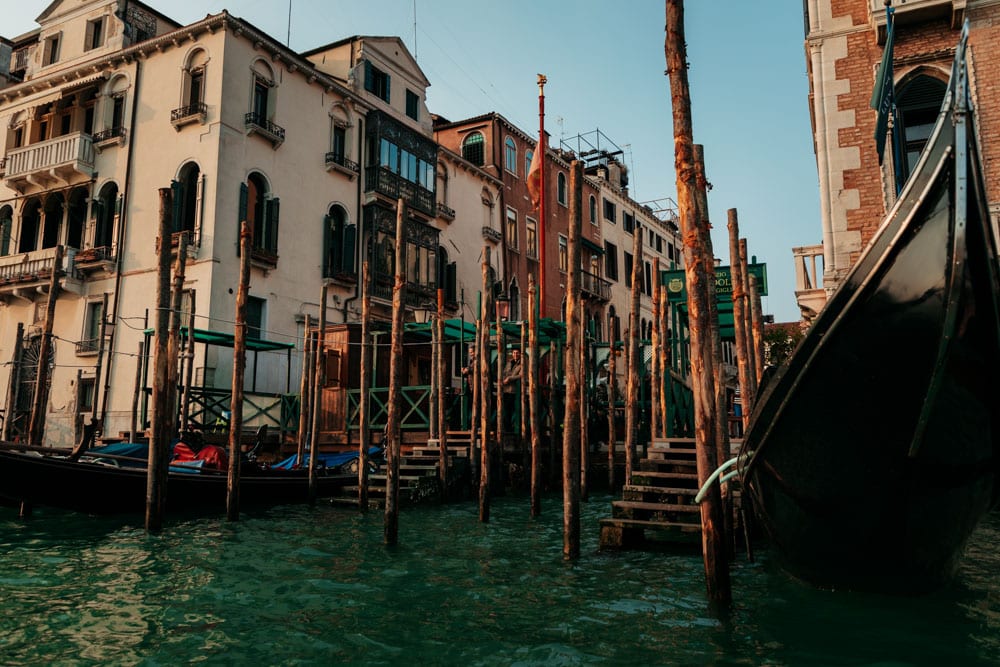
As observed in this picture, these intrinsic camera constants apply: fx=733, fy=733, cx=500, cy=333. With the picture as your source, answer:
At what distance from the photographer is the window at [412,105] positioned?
22125mm

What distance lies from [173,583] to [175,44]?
15.5 meters

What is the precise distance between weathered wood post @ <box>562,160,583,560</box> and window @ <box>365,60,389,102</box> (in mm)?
14504

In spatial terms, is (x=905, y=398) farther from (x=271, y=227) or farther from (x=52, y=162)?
(x=52, y=162)

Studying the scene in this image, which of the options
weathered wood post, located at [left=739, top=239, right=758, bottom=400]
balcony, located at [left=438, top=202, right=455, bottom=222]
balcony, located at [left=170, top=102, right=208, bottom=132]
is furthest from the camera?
balcony, located at [left=438, top=202, right=455, bottom=222]

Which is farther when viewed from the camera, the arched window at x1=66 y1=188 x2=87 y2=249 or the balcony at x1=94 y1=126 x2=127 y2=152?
the arched window at x1=66 y1=188 x2=87 y2=249

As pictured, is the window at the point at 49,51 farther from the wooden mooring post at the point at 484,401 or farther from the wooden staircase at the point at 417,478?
the wooden mooring post at the point at 484,401

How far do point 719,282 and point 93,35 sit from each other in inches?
684

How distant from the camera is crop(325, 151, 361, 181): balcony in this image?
753 inches

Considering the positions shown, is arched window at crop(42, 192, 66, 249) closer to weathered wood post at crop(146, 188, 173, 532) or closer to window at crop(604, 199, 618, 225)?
weathered wood post at crop(146, 188, 173, 532)

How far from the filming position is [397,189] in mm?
20781

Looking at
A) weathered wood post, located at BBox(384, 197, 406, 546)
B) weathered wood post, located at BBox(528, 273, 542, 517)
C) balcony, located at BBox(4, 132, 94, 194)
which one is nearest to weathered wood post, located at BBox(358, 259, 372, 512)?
weathered wood post, located at BBox(384, 197, 406, 546)

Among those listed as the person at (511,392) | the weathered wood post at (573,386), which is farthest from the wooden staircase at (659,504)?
the person at (511,392)

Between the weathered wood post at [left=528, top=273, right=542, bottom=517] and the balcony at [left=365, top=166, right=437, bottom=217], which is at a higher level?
the balcony at [left=365, top=166, right=437, bottom=217]

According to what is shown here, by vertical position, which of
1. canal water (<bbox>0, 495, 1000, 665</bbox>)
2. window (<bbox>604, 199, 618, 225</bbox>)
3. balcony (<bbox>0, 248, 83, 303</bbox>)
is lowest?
canal water (<bbox>0, 495, 1000, 665</bbox>)
